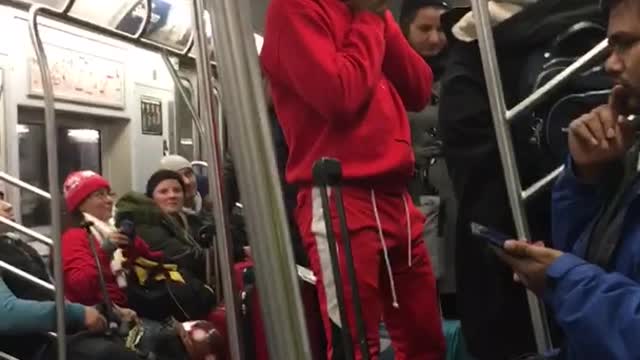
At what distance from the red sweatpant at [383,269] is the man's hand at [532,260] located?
40 cm

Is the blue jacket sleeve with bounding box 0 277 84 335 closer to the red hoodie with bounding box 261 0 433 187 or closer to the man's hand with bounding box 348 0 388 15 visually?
the red hoodie with bounding box 261 0 433 187

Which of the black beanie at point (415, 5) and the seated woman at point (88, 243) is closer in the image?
the black beanie at point (415, 5)

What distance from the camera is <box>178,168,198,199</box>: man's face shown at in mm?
4141

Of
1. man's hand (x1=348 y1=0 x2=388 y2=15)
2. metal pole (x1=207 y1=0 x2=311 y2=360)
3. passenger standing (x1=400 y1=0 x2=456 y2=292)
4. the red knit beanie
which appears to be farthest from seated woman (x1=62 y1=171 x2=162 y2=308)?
metal pole (x1=207 y1=0 x2=311 y2=360)

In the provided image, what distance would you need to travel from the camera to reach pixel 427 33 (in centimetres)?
209

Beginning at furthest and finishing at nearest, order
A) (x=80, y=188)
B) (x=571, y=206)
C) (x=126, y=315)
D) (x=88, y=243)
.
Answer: (x=80, y=188)
(x=88, y=243)
(x=126, y=315)
(x=571, y=206)

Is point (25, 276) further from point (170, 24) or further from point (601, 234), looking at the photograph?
point (601, 234)

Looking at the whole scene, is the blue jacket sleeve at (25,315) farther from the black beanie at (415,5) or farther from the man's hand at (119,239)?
the black beanie at (415,5)

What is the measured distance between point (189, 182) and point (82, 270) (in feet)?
4.31

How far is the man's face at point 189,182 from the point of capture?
4141mm

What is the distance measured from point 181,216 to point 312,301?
225 cm

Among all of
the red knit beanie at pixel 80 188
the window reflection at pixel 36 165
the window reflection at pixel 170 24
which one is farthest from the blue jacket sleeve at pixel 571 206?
the window reflection at pixel 36 165

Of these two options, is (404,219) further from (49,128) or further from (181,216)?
(181,216)

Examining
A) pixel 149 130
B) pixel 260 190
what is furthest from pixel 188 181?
pixel 260 190
